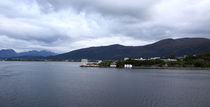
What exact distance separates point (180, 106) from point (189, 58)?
69.2 meters

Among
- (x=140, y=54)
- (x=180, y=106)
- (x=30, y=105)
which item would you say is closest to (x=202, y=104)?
(x=180, y=106)

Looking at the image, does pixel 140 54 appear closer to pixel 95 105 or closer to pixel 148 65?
pixel 148 65

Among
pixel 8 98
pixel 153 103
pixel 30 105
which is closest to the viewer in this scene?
pixel 30 105

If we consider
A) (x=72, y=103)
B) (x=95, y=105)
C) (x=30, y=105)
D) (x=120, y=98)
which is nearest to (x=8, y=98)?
(x=30, y=105)

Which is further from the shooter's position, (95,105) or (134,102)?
(134,102)

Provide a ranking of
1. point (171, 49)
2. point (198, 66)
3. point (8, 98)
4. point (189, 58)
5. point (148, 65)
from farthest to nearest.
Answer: point (171, 49)
point (189, 58)
point (148, 65)
point (198, 66)
point (8, 98)

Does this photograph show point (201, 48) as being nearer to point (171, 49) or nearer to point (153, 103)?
point (171, 49)

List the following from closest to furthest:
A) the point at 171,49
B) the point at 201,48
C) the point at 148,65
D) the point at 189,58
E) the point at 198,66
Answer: the point at 198,66 → the point at 148,65 → the point at 189,58 → the point at 201,48 → the point at 171,49

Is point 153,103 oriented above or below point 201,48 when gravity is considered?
below

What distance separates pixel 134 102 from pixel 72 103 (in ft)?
15.1

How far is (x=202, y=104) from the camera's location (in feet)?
42.5

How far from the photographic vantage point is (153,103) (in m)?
13.2

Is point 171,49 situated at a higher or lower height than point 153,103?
higher

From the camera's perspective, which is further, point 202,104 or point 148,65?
point 148,65
